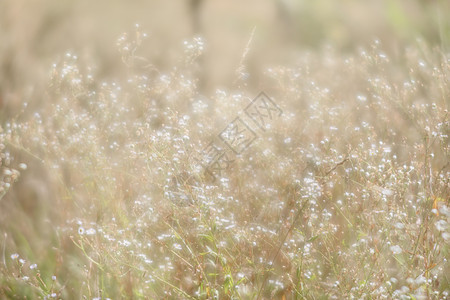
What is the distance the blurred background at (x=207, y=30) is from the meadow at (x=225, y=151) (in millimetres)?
13

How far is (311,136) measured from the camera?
2.92 meters

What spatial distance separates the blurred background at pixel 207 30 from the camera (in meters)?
3.38

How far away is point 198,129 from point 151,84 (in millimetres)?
567

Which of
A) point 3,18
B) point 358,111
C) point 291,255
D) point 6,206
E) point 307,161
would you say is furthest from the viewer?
point 3,18

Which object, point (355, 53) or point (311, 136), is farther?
point (355, 53)

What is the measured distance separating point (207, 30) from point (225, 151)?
4.01ft

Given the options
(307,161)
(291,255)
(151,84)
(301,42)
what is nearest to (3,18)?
(151,84)

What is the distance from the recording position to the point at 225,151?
2.68m

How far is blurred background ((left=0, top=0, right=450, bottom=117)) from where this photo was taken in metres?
3.38

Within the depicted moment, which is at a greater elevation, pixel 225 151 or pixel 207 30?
pixel 207 30

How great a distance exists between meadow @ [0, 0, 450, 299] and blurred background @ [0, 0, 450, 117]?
0.5 inches

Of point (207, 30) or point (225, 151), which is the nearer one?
point (225, 151)

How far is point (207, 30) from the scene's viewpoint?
3523mm

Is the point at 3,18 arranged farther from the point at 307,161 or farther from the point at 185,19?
the point at 307,161
